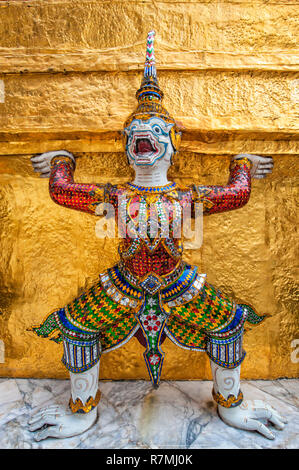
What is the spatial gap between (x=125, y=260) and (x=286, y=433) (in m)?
1.23

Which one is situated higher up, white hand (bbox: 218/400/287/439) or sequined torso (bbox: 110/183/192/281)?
sequined torso (bbox: 110/183/192/281)

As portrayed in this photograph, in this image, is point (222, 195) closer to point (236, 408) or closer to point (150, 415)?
point (236, 408)

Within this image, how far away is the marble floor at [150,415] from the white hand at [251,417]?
0.04m

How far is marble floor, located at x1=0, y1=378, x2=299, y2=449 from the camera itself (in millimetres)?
1382

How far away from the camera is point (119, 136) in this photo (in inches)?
70.0

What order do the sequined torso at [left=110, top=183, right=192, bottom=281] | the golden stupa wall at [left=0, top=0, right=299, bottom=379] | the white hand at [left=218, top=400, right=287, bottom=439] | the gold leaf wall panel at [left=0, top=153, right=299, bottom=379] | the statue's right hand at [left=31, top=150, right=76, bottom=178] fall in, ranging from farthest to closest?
1. the gold leaf wall panel at [left=0, top=153, right=299, bottom=379]
2. the golden stupa wall at [left=0, top=0, right=299, bottom=379]
3. the statue's right hand at [left=31, top=150, right=76, bottom=178]
4. the white hand at [left=218, top=400, right=287, bottom=439]
5. the sequined torso at [left=110, top=183, right=192, bottom=281]

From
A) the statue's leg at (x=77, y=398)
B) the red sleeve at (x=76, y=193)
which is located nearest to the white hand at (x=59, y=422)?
the statue's leg at (x=77, y=398)

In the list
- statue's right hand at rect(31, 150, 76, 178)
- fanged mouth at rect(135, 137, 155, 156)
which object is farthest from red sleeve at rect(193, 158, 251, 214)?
statue's right hand at rect(31, 150, 76, 178)

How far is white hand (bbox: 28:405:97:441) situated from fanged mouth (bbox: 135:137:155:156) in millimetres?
1355

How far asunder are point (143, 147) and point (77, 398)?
1300 mm

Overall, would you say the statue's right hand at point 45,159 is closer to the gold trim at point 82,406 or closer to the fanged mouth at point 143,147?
the fanged mouth at point 143,147

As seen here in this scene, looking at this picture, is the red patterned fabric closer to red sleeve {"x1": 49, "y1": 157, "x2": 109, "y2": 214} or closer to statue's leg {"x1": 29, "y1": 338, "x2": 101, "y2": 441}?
red sleeve {"x1": 49, "y1": 157, "x2": 109, "y2": 214}

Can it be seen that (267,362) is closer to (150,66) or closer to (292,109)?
(292,109)

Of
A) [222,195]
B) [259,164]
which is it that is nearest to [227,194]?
[222,195]
